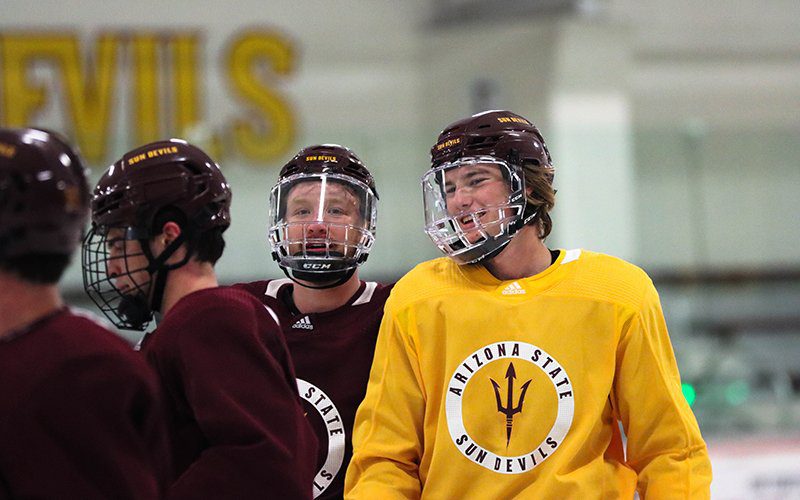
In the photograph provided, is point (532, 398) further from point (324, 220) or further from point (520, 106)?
point (520, 106)

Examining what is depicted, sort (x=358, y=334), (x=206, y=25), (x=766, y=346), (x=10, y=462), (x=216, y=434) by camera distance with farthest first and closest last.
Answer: (x=206, y=25), (x=766, y=346), (x=358, y=334), (x=216, y=434), (x=10, y=462)

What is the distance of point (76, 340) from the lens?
4.66 feet

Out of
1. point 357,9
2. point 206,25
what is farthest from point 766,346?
point 206,25

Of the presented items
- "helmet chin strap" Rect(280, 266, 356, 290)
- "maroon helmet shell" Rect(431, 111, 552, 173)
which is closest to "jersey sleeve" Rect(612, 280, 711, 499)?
"maroon helmet shell" Rect(431, 111, 552, 173)

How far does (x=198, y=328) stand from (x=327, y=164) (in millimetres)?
931

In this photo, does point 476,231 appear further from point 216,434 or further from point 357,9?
point 357,9

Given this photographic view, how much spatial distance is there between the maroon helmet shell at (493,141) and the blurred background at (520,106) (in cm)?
450

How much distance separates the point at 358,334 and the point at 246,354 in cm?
75

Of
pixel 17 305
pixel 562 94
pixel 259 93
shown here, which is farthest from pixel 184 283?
pixel 259 93

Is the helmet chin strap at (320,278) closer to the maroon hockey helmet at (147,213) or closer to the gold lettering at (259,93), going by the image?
the maroon hockey helmet at (147,213)

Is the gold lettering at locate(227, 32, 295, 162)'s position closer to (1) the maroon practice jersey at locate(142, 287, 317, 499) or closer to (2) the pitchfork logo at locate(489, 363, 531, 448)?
(2) the pitchfork logo at locate(489, 363, 531, 448)

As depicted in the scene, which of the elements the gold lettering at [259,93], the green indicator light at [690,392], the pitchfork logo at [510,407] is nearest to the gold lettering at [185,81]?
the gold lettering at [259,93]

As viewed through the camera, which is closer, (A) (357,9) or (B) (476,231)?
(B) (476,231)

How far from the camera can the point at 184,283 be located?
1846mm
